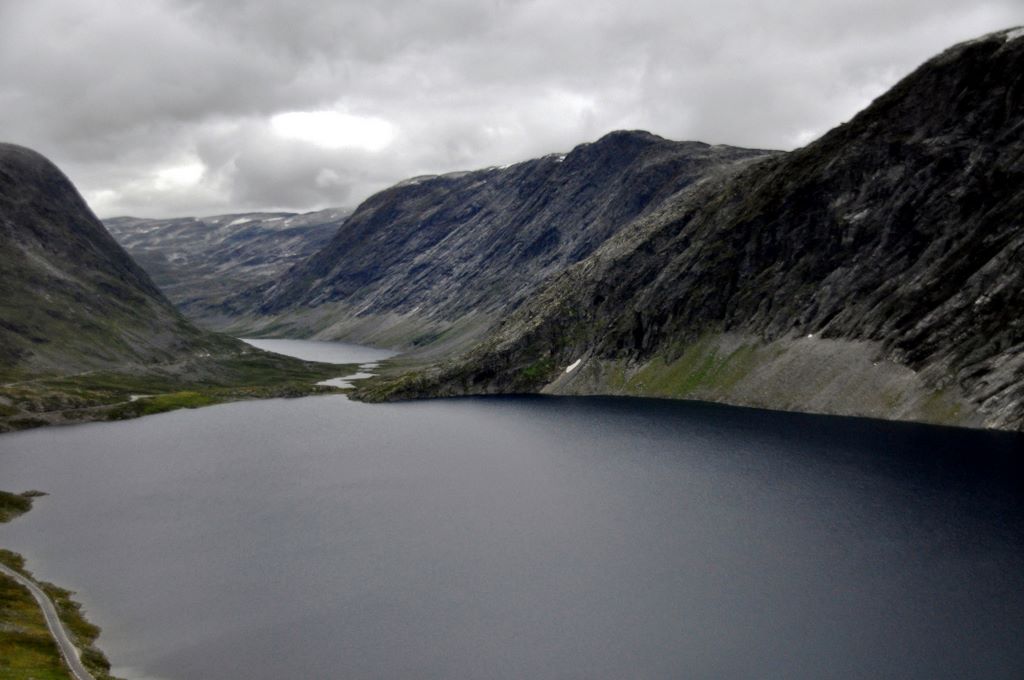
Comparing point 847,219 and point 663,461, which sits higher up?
point 847,219

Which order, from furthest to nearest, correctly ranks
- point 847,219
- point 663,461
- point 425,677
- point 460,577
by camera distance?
1. point 847,219
2. point 663,461
3. point 460,577
4. point 425,677

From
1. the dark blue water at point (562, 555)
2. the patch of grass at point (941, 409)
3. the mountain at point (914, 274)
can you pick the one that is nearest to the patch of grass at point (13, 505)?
the dark blue water at point (562, 555)

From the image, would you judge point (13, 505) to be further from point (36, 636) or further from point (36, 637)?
point (36, 637)

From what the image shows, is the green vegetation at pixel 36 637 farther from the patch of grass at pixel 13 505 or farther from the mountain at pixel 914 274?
the mountain at pixel 914 274

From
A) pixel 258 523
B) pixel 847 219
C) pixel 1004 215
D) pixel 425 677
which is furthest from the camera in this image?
pixel 847 219

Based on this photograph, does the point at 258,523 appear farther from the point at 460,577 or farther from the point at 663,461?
the point at 663,461

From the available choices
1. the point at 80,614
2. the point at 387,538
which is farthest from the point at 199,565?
the point at 387,538

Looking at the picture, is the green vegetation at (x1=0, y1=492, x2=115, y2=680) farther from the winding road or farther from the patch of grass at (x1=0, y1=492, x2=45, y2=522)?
the patch of grass at (x1=0, y1=492, x2=45, y2=522)
